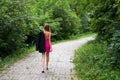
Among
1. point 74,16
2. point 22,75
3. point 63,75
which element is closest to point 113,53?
point 63,75

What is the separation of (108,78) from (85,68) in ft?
9.18

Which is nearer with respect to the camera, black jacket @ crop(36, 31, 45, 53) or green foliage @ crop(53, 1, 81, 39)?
black jacket @ crop(36, 31, 45, 53)

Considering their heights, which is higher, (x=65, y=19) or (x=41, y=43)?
(x=41, y=43)

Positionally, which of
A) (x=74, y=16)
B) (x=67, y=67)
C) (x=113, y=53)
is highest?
(x=113, y=53)

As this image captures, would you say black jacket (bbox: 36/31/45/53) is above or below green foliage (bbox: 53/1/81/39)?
above

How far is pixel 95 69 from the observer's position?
12.2 metres

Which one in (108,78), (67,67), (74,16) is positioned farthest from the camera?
(74,16)

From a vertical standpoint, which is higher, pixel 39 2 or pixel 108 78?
pixel 108 78

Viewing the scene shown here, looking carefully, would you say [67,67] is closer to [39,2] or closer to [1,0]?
[1,0]

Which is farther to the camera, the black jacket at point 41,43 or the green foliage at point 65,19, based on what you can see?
the green foliage at point 65,19

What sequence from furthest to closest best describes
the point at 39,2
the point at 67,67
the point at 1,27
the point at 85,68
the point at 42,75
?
the point at 39,2 → the point at 1,27 → the point at 67,67 → the point at 85,68 → the point at 42,75

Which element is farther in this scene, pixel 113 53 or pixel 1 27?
pixel 1 27

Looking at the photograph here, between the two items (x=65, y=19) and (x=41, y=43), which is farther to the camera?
(x=65, y=19)

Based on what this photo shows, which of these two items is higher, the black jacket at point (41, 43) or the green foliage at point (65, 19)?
the black jacket at point (41, 43)
